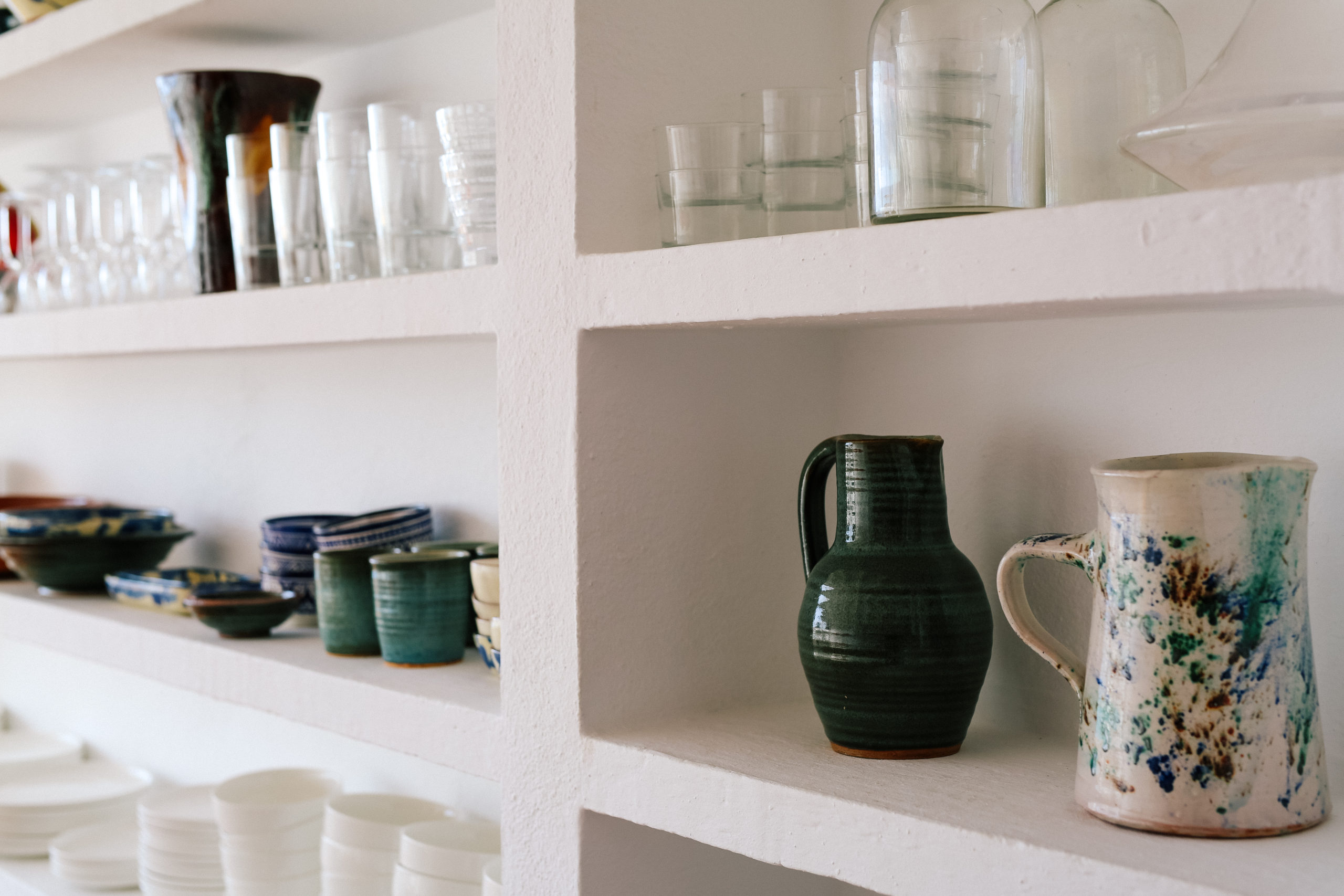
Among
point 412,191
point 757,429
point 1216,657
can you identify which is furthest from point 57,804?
point 1216,657

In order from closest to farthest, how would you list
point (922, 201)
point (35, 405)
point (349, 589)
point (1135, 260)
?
point (1135, 260) < point (922, 201) < point (349, 589) < point (35, 405)

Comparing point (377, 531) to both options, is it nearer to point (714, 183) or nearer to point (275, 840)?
point (275, 840)

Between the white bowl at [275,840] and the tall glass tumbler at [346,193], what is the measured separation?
25.9 inches

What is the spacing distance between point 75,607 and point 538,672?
3.15 ft

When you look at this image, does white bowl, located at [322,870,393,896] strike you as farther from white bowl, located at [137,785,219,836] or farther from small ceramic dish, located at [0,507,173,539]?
small ceramic dish, located at [0,507,173,539]

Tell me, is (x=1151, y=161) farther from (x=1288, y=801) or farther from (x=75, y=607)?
(x=75, y=607)

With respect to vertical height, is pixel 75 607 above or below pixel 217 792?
above

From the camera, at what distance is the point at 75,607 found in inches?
66.2

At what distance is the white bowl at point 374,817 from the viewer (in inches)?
53.7

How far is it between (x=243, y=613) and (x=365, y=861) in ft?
0.99

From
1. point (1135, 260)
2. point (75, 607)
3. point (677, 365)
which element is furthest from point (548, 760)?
point (75, 607)

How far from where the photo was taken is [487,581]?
1229 mm

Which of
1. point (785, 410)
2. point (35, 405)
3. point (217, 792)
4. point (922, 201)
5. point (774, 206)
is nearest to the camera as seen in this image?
point (922, 201)

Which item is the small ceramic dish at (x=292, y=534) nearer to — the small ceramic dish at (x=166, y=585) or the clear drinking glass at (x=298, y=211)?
the small ceramic dish at (x=166, y=585)
